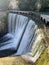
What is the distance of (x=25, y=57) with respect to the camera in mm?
11664


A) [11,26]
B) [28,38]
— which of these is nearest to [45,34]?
[28,38]

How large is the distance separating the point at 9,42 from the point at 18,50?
2.58 m

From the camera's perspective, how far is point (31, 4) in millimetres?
26000

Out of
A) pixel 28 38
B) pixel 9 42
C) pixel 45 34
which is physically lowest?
pixel 9 42

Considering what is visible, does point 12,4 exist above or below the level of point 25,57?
below

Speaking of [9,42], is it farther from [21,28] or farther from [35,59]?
[35,59]

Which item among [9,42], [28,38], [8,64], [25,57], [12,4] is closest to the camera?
[8,64]

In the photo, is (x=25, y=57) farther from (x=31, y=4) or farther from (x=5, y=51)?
(x=31, y=4)

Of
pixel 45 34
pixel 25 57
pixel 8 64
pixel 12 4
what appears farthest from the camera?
pixel 12 4

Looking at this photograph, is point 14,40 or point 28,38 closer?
point 28,38

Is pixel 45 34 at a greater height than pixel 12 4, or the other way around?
pixel 45 34

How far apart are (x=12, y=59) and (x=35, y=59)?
1.16 m

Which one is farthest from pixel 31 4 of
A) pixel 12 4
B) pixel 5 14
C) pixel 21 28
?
pixel 21 28

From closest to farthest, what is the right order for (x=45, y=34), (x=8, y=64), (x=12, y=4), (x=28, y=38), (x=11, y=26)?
(x=8, y=64) < (x=45, y=34) < (x=28, y=38) < (x=11, y=26) < (x=12, y=4)
